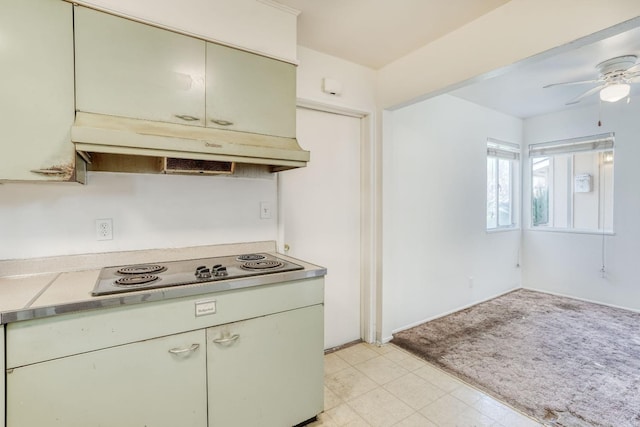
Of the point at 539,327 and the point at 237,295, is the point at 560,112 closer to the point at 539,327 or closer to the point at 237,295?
the point at 539,327

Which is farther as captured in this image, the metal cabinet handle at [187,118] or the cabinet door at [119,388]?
the metal cabinet handle at [187,118]

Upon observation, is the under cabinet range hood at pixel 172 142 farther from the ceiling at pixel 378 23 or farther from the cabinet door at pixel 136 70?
the ceiling at pixel 378 23

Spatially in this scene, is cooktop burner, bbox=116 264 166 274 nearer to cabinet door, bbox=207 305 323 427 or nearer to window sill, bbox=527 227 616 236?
cabinet door, bbox=207 305 323 427

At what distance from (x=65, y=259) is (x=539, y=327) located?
13.0ft

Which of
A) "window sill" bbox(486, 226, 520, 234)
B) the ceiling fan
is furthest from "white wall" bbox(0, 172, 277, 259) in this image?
"window sill" bbox(486, 226, 520, 234)

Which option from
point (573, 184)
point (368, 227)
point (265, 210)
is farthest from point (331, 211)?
point (573, 184)

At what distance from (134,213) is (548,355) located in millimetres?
3277

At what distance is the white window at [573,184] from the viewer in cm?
388

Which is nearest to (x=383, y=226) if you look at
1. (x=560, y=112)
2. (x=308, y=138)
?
(x=308, y=138)

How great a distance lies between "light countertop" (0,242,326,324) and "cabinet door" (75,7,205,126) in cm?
78

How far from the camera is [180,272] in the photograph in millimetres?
1544

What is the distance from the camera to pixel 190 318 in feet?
4.40

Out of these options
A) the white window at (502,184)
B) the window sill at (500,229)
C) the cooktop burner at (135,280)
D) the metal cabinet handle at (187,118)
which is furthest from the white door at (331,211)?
the white window at (502,184)

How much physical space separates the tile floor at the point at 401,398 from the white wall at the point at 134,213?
116 cm
